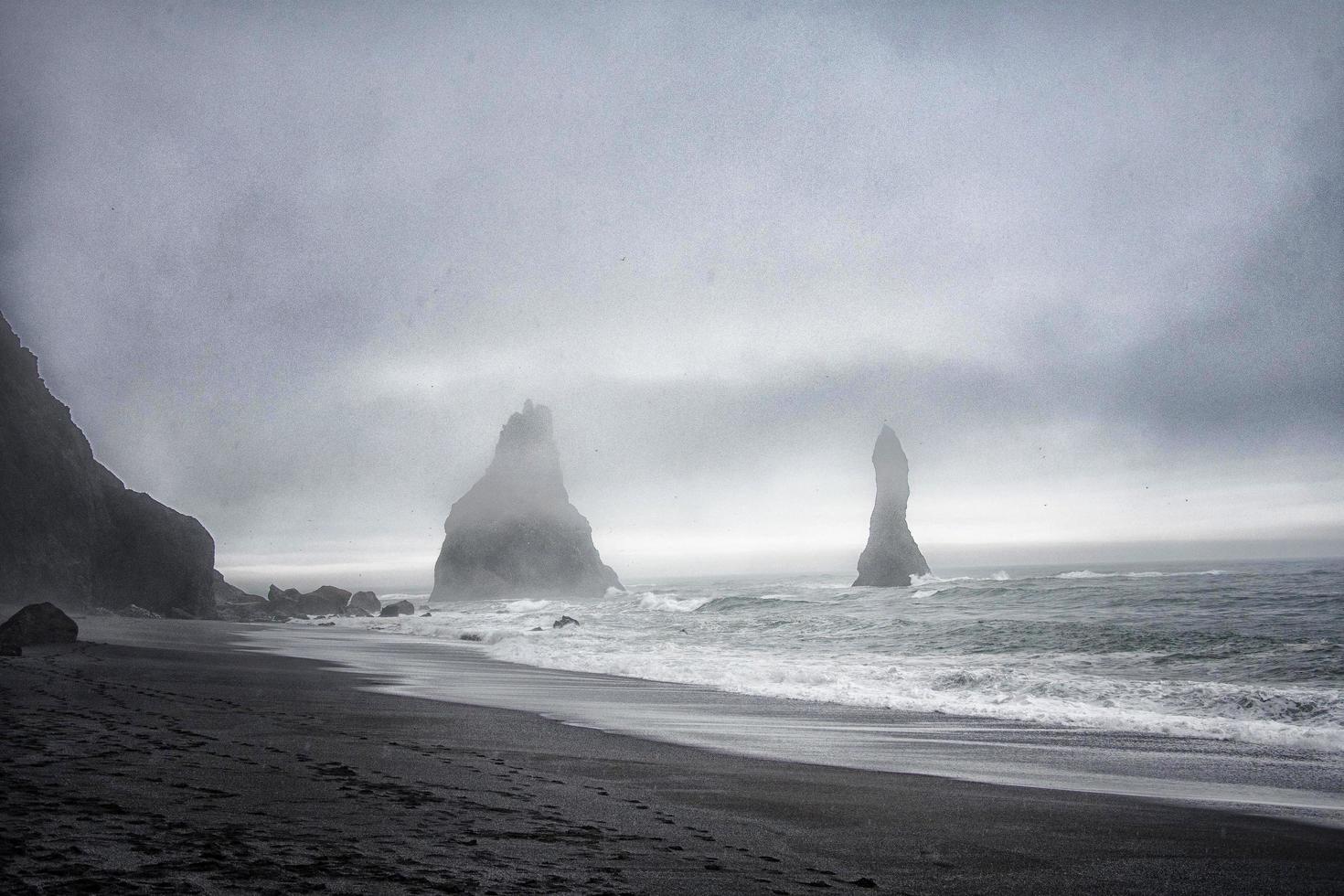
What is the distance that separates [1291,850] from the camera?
545 cm

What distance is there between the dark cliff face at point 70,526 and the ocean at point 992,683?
2108 cm

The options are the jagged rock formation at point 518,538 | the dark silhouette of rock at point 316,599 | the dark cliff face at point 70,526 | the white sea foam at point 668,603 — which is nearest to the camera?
the dark cliff face at point 70,526

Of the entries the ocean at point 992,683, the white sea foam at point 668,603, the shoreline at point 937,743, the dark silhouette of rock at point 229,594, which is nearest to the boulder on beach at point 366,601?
the dark silhouette of rock at point 229,594

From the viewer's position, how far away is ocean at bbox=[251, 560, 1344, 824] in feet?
28.2

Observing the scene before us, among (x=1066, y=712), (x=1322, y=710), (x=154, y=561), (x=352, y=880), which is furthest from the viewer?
(x=154, y=561)

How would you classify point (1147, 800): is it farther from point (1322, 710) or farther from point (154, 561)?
point (154, 561)

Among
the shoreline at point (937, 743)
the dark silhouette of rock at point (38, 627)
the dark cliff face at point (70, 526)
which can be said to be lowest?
the shoreline at point (937, 743)

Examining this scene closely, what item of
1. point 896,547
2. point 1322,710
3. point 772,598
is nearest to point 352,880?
point 1322,710

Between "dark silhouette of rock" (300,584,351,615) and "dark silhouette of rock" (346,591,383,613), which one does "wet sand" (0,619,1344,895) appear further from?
"dark silhouette of rock" (346,591,383,613)

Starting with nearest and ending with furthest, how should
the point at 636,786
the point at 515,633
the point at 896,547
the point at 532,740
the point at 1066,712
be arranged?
the point at 636,786
the point at 532,740
the point at 1066,712
the point at 515,633
the point at 896,547

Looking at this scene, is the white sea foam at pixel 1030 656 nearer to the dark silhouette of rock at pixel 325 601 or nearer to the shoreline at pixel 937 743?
the shoreline at pixel 937 743

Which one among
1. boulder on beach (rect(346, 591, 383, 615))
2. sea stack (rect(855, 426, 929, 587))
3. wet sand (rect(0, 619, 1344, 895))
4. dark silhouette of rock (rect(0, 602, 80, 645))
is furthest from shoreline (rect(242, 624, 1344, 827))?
boulder on beach (rect(346, 591, 383, 615))

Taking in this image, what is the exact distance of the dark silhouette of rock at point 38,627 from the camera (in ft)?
57.3

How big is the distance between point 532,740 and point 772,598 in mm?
35703
